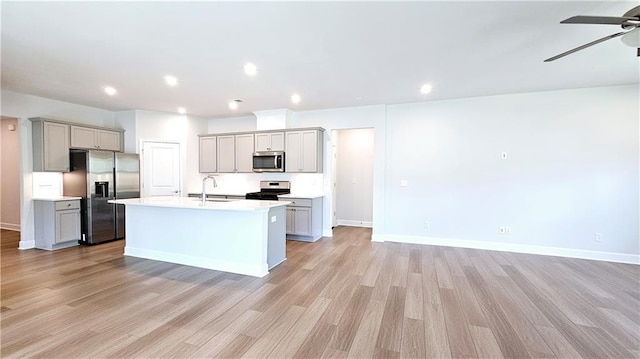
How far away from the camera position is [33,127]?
4980 millimetres

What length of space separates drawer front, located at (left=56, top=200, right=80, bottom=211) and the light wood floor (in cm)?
89

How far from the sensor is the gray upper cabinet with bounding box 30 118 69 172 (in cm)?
489

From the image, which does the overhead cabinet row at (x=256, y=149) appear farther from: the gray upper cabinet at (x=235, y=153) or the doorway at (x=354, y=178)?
the doorway at (x=354, y=178)

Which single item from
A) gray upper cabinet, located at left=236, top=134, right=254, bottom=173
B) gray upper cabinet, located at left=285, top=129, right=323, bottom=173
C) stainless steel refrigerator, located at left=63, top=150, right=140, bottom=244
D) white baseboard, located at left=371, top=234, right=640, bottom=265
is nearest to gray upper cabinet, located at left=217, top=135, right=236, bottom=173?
gray upper cabinet, located at left=236, top=134, right=254, bottom=173

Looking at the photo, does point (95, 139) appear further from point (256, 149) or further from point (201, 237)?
point (201, 237)

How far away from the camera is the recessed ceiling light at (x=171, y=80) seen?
3.97 meters

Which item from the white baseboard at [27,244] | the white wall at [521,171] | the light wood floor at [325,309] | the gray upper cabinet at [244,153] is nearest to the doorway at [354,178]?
the white wall at [521,171]

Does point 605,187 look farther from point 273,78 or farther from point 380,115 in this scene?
point 273,78

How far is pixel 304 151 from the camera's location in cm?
584

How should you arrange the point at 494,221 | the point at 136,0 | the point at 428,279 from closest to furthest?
the point at 136,0, the point at 428,279, the point at 494,221

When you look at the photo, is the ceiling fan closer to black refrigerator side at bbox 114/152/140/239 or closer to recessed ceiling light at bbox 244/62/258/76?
recessed ceiling light at bbox 244/62/258/76

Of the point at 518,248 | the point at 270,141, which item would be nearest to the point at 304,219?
the point at 270,141

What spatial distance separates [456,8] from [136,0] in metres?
2.52

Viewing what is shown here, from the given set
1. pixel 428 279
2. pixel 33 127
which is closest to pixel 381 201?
pixel 428 279
